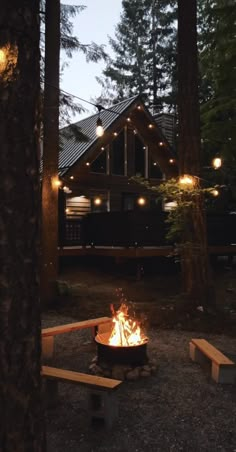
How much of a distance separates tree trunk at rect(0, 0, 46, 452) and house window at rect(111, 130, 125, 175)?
52.7 feet

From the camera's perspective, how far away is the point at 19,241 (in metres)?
2.23

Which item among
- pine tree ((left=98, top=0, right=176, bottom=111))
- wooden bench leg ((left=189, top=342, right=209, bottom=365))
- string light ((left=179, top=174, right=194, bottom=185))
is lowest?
wooden bench leg ((left=189, top=342, right=209, bottom=365))

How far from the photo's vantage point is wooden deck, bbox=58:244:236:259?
43.9 feet

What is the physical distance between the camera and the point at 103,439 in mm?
3607

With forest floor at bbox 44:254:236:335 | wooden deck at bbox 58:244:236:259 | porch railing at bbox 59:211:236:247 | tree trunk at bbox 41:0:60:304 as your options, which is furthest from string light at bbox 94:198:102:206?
tree trunk at bbox 41:0:60:304

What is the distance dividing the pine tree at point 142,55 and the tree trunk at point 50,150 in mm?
23543

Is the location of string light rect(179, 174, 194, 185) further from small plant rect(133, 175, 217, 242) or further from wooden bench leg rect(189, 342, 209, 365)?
wooden bench leg rect(189, 342, 209, 365)

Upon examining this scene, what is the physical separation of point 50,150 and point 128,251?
503 cm

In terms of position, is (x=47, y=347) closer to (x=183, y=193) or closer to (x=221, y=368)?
(x=221, y=368)

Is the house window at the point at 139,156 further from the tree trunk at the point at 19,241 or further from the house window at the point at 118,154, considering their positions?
the tree trunk at the point at 19,241

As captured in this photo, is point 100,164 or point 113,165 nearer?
point 100,164

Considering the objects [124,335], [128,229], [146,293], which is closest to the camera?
[124,335]

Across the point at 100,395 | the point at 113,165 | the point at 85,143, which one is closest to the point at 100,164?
the point at 113,165

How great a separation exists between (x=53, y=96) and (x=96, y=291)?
5731 millimetres
